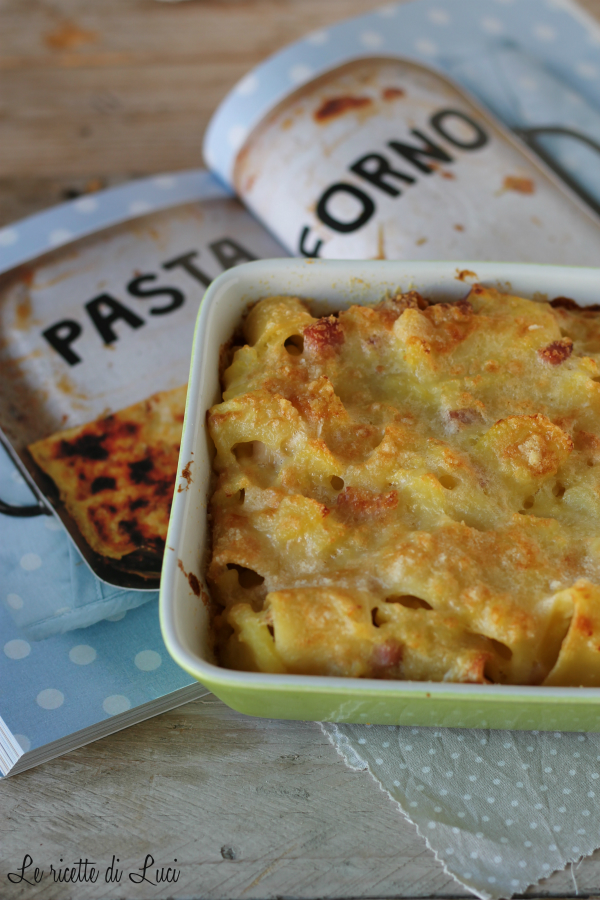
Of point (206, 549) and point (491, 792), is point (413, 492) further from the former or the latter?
point (491, 792)

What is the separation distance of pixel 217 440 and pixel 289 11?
5.67 ft

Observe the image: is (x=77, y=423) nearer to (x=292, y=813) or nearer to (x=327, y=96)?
(x=292, y=813)

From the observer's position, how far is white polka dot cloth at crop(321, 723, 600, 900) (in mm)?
966

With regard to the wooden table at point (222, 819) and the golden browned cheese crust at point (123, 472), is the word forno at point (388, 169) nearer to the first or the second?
the golden browned cheese crust at point (123, 472)

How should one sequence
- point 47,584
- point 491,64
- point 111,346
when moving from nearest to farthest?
point 47,584, point 111,346, point 491,64

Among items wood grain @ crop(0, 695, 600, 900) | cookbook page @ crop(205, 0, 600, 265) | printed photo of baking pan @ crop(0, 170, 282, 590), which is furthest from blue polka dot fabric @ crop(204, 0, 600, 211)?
wood grain @ crop(0, 695, 600, 900)

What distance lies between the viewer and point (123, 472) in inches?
53.2

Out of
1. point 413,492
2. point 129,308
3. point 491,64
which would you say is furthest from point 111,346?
point 491,64

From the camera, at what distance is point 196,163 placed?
6.27ft

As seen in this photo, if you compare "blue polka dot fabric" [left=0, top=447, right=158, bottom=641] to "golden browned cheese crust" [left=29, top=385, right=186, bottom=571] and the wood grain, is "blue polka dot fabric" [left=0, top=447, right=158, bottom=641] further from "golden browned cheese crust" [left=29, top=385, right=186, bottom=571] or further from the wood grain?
the wood grain

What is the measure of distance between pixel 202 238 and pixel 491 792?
1190 millimetres

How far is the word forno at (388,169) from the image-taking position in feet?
5.11

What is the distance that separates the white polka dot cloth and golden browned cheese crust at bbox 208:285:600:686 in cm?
19

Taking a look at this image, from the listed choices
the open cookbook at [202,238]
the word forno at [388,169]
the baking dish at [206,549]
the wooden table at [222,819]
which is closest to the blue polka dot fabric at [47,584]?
the open cookbook at [202,238]
